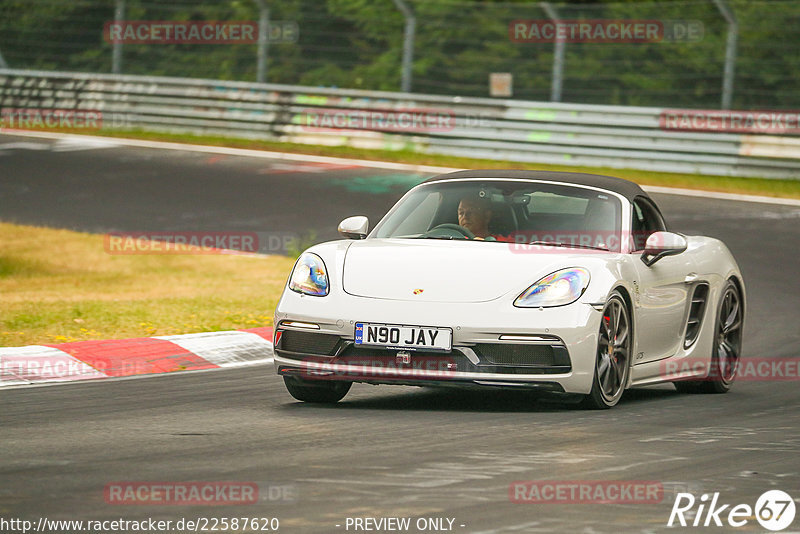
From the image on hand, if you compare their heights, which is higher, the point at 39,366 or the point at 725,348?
the point at 725,348

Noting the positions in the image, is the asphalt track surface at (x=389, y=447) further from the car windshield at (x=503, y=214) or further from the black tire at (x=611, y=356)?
the car windshield at (x=503, y=214)

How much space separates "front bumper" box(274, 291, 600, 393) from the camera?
7223 mm

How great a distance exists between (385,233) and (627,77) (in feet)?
52.5

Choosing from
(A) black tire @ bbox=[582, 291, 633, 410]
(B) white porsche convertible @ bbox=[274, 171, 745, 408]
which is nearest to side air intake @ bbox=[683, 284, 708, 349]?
(B) white porsche convertible @ bbox=[274, 171, 745, 408]

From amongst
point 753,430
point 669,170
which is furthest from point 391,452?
point 669,170

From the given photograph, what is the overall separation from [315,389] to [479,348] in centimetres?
108

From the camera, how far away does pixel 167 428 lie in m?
6.75

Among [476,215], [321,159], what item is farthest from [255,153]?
[476,215]

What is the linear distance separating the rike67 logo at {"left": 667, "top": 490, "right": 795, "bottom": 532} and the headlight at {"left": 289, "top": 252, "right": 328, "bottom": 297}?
2.76 metres

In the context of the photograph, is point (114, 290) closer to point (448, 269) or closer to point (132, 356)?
point (132, 356)

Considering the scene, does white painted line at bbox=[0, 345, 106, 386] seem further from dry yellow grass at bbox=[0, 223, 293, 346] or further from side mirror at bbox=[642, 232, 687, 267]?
side mirror at bbox=[642, 232, 687, 267]

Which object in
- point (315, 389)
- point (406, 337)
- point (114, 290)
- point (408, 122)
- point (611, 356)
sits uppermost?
point (408, 122)

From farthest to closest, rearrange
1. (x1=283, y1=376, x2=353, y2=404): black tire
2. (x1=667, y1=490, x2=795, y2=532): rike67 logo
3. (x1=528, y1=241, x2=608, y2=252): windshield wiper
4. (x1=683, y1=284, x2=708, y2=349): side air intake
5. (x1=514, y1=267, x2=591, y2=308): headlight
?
(x1=683, y1=284, x2=708, y2=349): side air intake → (x1=528, y1=241, x2=608, y2=252): windshield wiper → (x1=283, y1=376, x2=353, y2=404): black tire → (x1=514, y1=267, x2=591, y2=308): headlight → (x1=667, y1=490, x2=795, y2=532): rike67 logo

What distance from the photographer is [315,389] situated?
788cm
